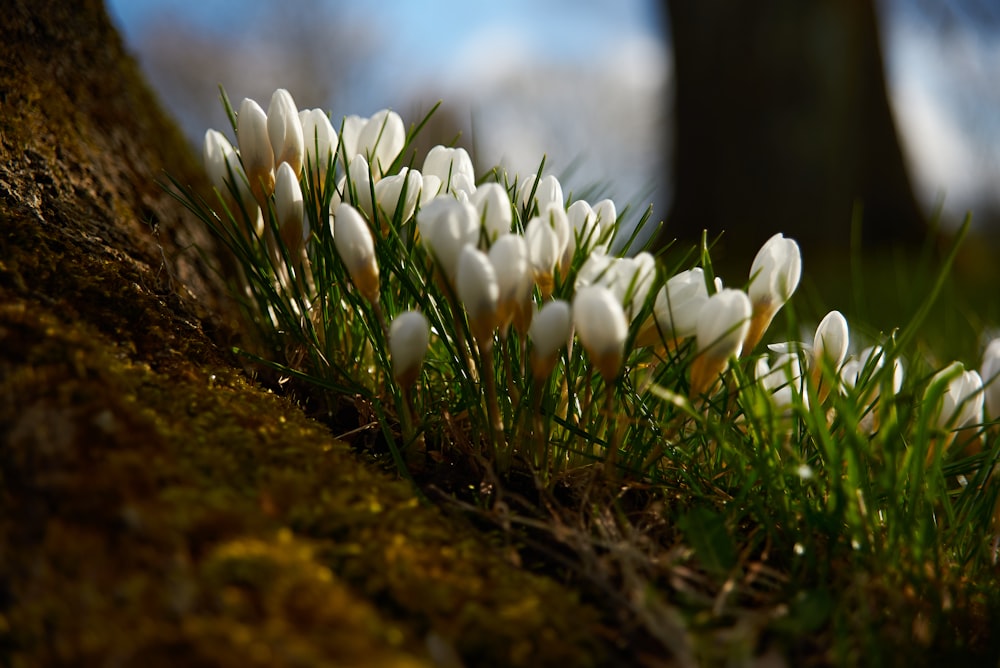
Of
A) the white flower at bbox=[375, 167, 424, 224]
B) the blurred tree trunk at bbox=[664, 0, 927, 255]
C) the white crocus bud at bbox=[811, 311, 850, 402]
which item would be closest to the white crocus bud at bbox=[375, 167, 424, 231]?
the white flower at bbox=[375, 167, 424, 224]

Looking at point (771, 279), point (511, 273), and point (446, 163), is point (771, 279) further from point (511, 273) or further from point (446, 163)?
point (446, 163)

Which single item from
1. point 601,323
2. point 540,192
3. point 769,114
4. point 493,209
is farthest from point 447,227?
point 769,114

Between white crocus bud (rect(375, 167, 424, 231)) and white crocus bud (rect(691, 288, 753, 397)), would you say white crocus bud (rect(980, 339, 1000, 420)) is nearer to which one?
white crocus bud (rect(691, 288, 753, 397))

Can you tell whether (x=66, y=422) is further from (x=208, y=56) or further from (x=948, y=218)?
(x=208, y=56)

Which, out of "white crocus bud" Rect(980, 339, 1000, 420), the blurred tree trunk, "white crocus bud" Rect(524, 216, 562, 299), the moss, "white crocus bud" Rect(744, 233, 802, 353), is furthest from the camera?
the blurred tree trunk

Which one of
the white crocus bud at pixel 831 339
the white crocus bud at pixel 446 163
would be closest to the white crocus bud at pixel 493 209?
the white crocus bud at pixel 446 163
